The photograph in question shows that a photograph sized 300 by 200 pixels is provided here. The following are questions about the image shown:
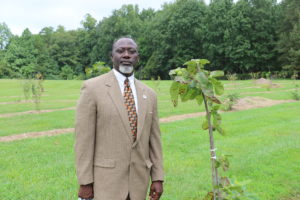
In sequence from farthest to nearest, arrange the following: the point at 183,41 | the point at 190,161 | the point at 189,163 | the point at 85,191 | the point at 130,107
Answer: the point at 183,41 → the point at 190,161 → the point at 189,163 → the point at 130,107 → the point at 85,191

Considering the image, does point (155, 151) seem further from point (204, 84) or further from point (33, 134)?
point (33, 134)

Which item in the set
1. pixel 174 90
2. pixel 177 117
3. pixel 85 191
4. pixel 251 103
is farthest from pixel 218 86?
pixel 251 103

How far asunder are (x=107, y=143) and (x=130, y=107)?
0.32 metres

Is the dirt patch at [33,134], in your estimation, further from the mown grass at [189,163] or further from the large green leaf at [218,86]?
the large green leaf at [218,86]

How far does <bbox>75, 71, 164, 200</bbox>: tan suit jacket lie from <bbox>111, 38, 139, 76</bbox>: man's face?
0.37 ft

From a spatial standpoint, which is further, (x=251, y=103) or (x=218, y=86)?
(x=251, y=103)

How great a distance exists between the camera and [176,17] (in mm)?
50000

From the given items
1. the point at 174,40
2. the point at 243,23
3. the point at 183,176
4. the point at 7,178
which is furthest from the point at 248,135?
the point at 174,40

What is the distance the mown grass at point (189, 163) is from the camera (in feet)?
15.0

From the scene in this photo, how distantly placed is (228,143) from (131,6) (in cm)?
6584

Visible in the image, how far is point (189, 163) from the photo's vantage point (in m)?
5.81

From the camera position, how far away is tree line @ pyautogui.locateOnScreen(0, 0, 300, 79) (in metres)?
42.3

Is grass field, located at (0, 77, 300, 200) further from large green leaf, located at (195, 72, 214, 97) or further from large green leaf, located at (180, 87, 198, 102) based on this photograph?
large green leaf, located at (195, 72, 214, 97)

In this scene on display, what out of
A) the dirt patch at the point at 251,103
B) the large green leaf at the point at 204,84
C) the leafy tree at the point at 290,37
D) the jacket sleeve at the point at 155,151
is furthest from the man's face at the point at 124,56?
the leafy tree at the point at 290,37
